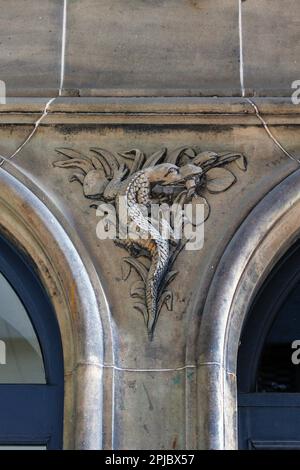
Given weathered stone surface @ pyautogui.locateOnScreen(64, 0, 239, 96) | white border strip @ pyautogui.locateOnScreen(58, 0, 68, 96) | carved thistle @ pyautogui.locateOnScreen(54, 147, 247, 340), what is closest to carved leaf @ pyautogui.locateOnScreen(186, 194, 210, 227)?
carved thistle @ pyautogui.locateOnScreen(54, 147, 247, 340)

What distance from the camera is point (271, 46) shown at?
9.47 meters

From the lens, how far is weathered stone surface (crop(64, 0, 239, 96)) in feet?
30.6

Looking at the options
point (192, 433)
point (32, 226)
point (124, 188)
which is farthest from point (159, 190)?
point (192, 433)

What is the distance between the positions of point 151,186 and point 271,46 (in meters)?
1.25

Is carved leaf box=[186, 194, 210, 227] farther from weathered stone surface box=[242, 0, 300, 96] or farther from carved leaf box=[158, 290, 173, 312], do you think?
weathered stone surface box=[242, 0, 300, 96]

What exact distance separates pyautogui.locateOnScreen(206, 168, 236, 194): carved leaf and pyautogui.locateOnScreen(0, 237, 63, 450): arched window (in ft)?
3.78

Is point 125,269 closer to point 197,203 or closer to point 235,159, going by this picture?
point 197,203

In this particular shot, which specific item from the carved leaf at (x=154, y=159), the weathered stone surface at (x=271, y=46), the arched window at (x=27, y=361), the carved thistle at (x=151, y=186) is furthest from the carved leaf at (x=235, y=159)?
the arched window at (x=27, y=361)

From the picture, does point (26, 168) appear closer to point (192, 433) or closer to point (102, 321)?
point (102, 321)

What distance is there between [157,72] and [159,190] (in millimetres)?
844

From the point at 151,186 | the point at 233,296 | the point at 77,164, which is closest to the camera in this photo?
the point at 233,296

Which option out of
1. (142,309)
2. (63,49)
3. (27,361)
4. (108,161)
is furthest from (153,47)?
(27,361)

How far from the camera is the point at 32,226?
29.0 feet

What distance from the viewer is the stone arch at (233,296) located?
829cm
